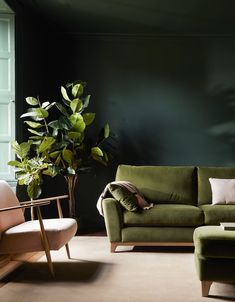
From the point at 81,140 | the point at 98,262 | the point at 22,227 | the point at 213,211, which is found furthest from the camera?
the point at 81,140

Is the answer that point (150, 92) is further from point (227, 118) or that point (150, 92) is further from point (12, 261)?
point (12, 261)

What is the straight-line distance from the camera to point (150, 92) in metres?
5.17

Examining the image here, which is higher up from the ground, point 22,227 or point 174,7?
point 174,7

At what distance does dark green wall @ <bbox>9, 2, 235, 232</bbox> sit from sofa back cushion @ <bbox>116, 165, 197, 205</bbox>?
686 mm

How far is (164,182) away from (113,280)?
5.89ft

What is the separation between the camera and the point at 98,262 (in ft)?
10.9

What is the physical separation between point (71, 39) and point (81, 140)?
5.20 feet

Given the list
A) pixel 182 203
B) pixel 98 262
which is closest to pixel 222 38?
pixel 182 203

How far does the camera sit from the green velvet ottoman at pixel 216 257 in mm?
2398

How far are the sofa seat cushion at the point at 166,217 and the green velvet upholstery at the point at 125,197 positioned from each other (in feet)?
0.22

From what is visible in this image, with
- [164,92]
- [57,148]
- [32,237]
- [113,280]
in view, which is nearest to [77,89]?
[57,148]

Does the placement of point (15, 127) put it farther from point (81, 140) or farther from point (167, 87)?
point (167, 87)

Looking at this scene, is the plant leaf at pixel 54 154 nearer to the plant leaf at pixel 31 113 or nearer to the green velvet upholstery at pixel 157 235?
the plant leaf at pixel 31 113

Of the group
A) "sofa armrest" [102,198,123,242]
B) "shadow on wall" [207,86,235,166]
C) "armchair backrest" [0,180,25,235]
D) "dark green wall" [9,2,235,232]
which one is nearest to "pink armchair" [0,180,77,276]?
"armchair backrest" [0,180,25,235]
